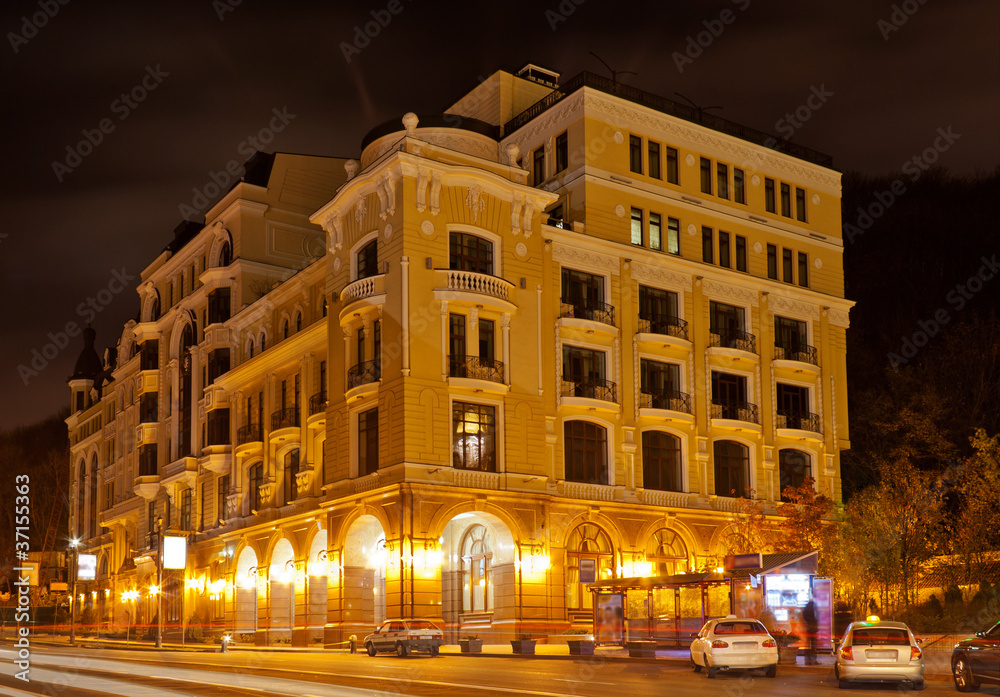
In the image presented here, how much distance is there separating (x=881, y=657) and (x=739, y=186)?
124 feet

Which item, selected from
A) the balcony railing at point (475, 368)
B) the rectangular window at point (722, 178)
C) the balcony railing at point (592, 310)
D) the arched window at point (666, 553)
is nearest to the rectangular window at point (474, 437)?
A: the balcony railing at point (475, 368)

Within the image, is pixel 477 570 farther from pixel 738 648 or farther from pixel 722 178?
pixel 722 178

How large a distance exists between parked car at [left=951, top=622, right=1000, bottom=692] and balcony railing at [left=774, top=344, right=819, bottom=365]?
35.0 meters

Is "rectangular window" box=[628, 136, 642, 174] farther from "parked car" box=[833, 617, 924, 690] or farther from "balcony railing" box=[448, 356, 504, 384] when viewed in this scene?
"parked car" box=[833, 617, 924, 690]

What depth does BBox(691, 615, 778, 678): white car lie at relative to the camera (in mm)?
27172

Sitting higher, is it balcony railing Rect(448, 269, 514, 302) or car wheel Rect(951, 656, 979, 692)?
balcony railing Rect(448, 269, 514, 302)

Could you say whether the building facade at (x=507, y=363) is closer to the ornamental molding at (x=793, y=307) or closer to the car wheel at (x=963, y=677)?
the ornamental molding at (x=793, y=307)

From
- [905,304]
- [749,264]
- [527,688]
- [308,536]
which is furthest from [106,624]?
[527,688]

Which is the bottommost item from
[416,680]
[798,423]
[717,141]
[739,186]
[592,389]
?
[416,680]

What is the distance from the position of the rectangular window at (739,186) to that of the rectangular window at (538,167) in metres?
10.3

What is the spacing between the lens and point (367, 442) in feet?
157

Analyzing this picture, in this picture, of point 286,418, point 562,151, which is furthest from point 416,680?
point 562,151

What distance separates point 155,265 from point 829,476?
48.2 m

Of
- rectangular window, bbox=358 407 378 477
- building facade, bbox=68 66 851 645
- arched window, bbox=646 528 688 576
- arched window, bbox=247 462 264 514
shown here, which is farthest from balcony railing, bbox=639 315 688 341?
arched window, bbox=247 462 264 514
